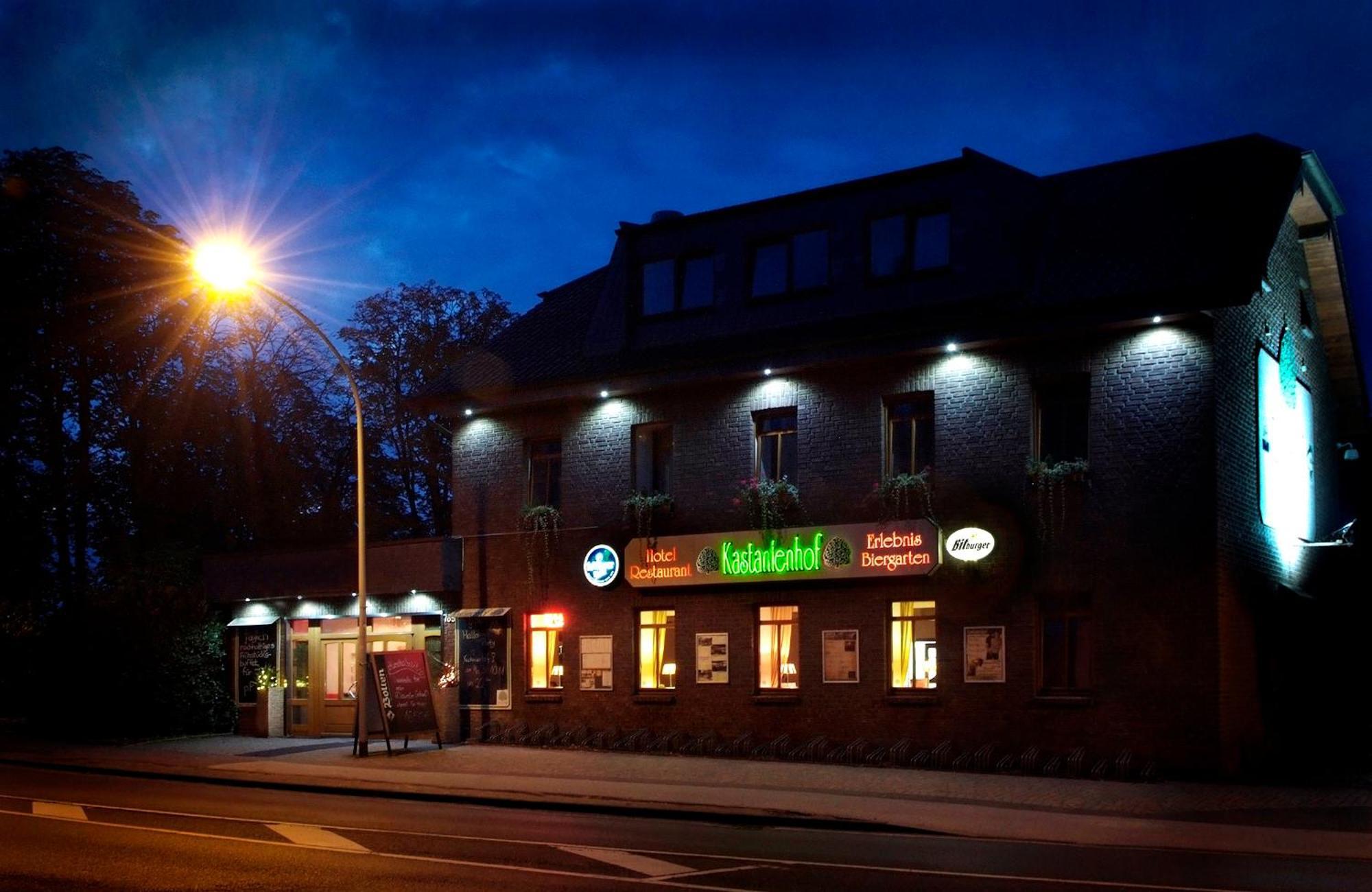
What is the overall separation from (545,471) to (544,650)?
345 centimetres

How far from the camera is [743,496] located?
80.4 ft

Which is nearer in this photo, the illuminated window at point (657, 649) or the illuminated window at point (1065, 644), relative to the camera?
the illuminated window at point (1065, 644)

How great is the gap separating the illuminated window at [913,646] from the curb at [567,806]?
6.60 metres

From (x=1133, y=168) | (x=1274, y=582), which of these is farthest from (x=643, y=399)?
(x=1274, y=582)

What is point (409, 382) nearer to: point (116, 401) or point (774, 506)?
point (116, 401)

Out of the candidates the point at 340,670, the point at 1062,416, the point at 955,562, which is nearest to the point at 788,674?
the point at 955,562

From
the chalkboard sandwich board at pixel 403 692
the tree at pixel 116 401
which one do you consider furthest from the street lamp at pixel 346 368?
the tree at pixel 116 401

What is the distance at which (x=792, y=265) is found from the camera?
25547mm

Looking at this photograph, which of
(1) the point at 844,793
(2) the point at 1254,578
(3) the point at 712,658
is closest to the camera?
(1) the point at 844,793

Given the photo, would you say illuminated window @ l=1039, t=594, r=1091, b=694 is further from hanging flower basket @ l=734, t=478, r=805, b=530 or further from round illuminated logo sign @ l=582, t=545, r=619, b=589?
round illuminated logo sign @ l=582, t=545, r=619, b=589

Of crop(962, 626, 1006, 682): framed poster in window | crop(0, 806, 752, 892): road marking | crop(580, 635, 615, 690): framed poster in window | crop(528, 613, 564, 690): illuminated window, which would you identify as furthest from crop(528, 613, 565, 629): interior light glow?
crop(0, 806, 752, 892): road marking

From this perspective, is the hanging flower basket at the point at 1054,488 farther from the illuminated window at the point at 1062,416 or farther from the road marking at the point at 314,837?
the road marking at the point at 314,837

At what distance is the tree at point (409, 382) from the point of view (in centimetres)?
4906

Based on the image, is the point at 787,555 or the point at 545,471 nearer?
the point at 787,555
